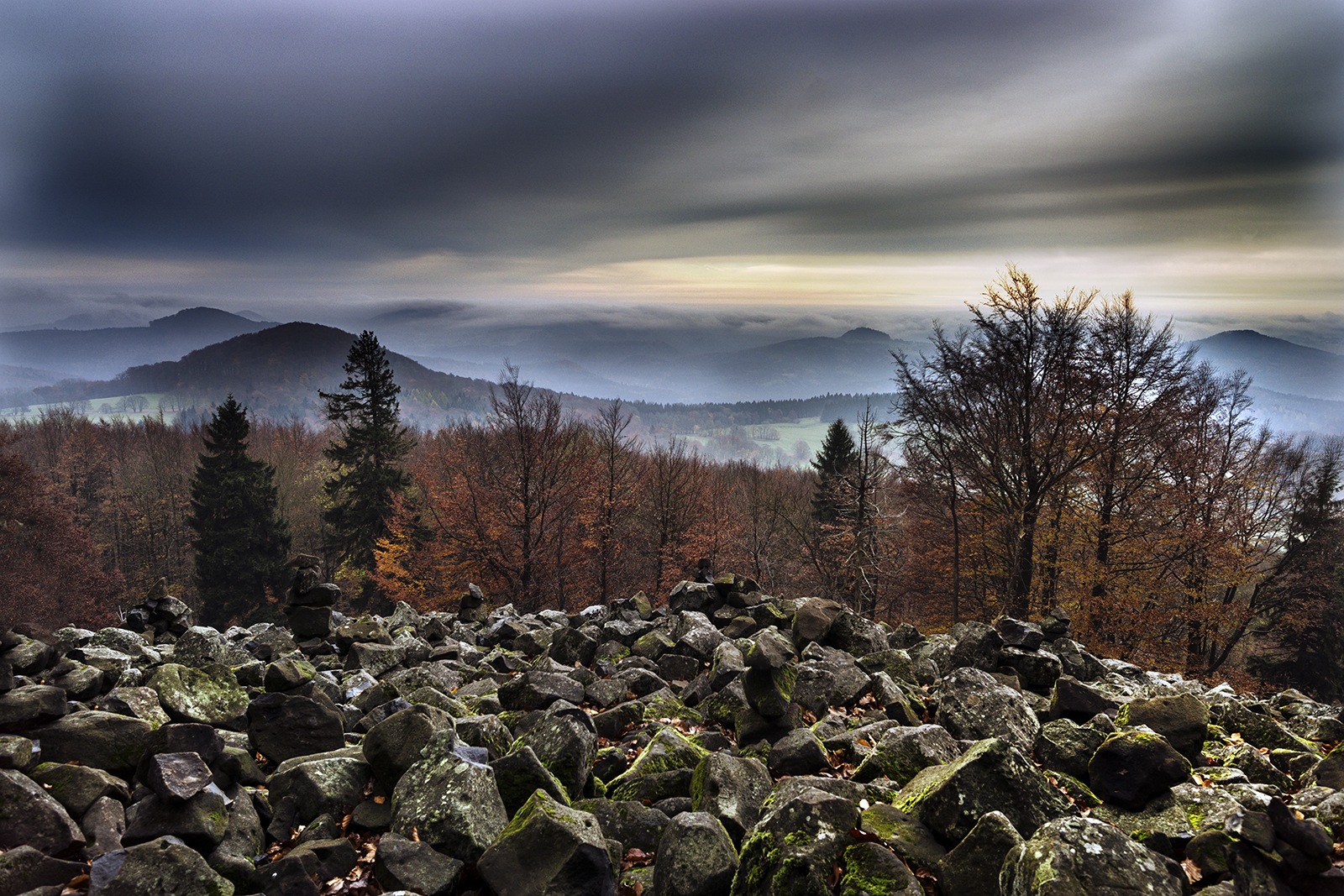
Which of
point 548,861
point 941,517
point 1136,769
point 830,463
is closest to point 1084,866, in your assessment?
point 1136,769

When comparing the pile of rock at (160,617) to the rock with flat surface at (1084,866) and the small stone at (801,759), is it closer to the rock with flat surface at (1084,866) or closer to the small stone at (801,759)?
the small stone at (801,759)

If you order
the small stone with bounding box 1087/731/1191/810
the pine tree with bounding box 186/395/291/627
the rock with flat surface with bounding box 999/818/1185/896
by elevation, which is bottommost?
the pine tree with bounding box 186/395/291/627

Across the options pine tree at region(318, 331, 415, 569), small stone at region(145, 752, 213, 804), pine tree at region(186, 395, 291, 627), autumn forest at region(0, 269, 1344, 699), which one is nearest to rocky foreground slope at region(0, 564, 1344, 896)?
small stone at region(145, 752, 213, 804)

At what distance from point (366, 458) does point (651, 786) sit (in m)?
38.2

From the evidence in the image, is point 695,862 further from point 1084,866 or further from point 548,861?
point 1084,866

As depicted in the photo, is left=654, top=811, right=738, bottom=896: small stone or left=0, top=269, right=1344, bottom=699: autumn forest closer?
left=654, top=811, right=738, bottom=896: small stone

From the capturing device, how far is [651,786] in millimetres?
6160

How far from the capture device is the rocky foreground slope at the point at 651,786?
4.16 meters

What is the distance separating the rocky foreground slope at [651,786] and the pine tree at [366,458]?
3135cm

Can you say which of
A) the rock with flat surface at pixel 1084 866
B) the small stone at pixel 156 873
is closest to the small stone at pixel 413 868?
the small stone at pixel 156 873

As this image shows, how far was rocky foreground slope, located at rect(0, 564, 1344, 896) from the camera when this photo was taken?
13.7ft

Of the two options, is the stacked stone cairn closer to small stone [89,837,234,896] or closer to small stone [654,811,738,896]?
small stone [89,837,234,896]

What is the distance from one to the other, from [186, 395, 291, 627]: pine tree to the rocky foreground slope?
39215 mm

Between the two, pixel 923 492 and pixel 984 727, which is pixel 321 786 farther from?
pixel 923 492
